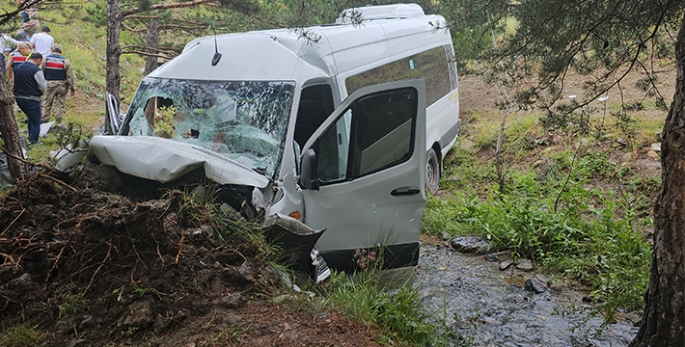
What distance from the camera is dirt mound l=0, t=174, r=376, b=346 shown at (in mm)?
3027

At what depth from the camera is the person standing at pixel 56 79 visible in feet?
35.3

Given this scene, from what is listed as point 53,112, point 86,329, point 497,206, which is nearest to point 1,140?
point 86,329

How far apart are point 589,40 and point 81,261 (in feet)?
14.5

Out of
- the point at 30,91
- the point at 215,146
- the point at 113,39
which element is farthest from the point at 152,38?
the point at 215,146

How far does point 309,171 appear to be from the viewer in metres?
4.44

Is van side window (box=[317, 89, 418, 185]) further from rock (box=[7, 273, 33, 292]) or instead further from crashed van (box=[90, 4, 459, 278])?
rock (box=[7, 273, 33, 292])

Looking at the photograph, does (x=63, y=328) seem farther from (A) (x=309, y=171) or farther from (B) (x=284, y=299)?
(A) (x=309, y=171)

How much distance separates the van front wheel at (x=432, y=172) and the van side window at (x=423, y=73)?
869 millimetres

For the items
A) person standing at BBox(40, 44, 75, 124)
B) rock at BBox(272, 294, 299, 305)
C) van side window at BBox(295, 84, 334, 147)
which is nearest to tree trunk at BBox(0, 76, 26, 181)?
van side window at BBox(295, 84, 334, 147)

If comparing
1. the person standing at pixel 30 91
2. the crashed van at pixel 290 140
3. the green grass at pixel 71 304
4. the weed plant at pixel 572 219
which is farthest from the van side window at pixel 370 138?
the person standing at pixel 30 91

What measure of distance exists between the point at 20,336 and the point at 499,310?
391 cm

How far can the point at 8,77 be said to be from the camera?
10.9m

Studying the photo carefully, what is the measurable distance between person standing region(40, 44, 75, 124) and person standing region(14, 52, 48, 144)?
1.49 metres

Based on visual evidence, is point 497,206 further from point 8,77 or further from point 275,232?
point 8,77
